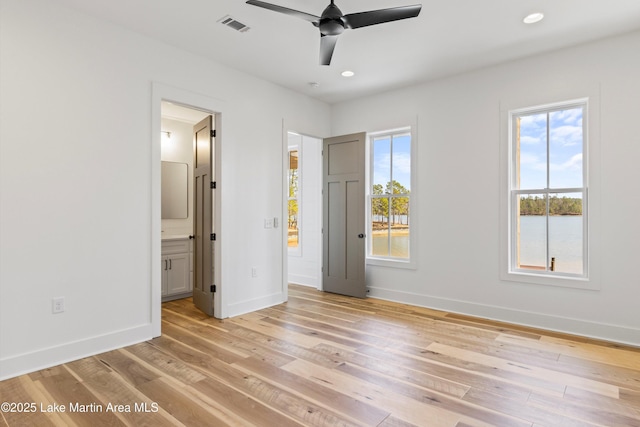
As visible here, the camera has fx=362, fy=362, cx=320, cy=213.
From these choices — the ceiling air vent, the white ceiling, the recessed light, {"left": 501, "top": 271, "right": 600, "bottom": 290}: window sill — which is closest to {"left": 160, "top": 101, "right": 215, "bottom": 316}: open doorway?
the white ceiling

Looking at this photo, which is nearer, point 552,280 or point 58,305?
point 58,305

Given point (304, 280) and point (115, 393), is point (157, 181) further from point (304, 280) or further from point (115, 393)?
point (304, 280)

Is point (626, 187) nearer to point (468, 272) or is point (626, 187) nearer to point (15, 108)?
point (468, 272)

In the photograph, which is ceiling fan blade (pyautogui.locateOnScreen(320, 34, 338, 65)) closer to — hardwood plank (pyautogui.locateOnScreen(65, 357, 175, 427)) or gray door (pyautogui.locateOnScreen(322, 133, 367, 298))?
gray door (pyautogui.locateOnScreen(322, 133, 367, 298))

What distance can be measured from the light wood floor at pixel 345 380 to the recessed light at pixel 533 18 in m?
2.92

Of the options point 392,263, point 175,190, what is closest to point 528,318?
point 392,263

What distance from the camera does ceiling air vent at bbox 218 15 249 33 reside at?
10.4ft

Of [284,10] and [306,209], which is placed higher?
[284,10]

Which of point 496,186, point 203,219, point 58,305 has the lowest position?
point 58,305

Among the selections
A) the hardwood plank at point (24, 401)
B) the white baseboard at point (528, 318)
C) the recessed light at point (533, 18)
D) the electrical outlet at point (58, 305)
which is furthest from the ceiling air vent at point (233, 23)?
the white baseboard at point (528, 318)

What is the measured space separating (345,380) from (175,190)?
13.8ft

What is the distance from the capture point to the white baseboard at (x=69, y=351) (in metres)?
2.70

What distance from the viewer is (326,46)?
115 inches

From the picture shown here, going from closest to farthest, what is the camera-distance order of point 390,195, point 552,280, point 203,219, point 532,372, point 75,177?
1. point 532,372
2. point 75,177
3. point 552,280
4. point 203,219
5. point 390,195
